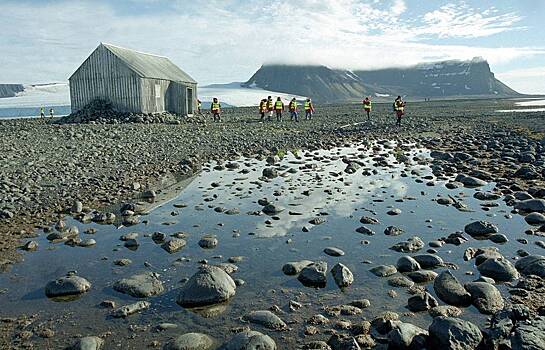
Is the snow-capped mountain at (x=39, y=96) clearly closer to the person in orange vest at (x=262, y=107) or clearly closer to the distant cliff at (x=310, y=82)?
the person in orange vest at (x=262, y=107)

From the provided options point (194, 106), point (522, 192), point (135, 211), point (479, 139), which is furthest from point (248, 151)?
point (194, 106)

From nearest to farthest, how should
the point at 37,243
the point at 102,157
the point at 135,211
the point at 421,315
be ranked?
1. the point at 421,315
2. the point at 37,243
3. the point at 135,211
4. the point at 102,157

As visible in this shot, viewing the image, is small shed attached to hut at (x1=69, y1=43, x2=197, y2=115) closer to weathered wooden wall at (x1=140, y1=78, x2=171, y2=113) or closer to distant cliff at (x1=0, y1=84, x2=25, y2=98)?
weathered wooden wall at (x1=140, y1=78, x2=171, y2=113)

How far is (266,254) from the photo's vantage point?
22.5 ft

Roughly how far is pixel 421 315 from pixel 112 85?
28.7 meters

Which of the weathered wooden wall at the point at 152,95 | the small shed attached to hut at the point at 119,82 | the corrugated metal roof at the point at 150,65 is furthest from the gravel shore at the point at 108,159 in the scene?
the corrugated metal roof at the point at 150,65

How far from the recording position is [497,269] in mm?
5891

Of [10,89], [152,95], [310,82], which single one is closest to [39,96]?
[10,89]

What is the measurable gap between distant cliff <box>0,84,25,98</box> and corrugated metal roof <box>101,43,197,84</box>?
45.0 m

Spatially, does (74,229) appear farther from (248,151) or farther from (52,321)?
(248,151)

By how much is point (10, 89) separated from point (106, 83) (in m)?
54.2

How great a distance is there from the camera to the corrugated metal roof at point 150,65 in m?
29.4

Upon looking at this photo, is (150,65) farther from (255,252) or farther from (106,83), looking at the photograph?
(255,252)

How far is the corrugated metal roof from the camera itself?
29355 millimetres
